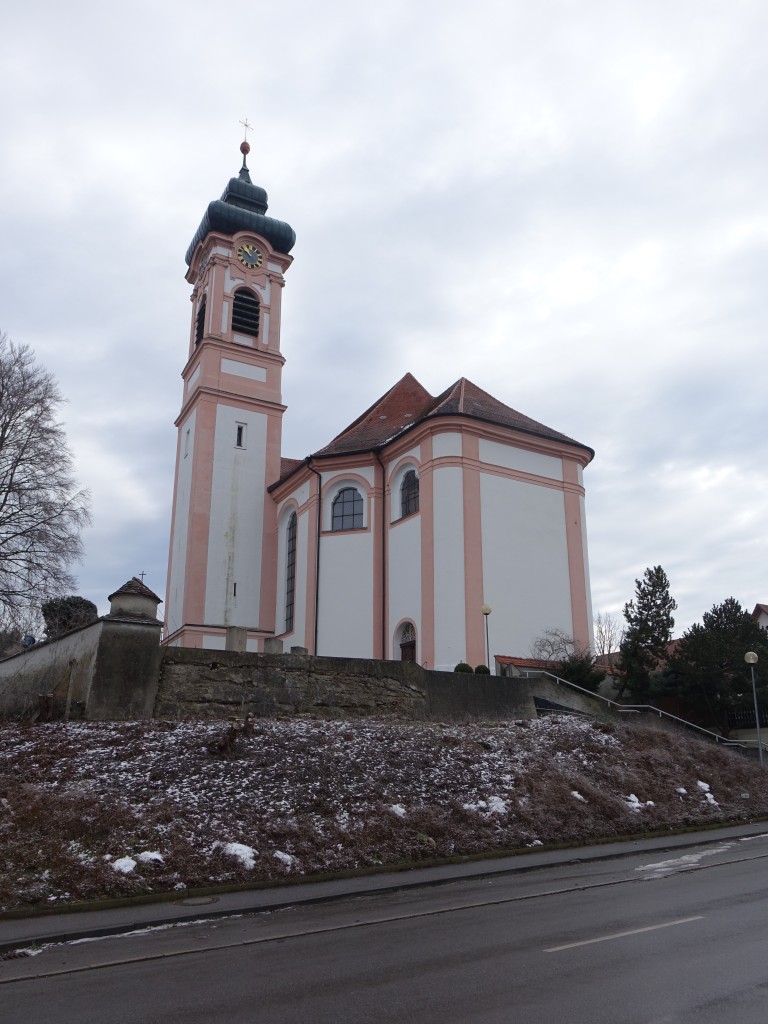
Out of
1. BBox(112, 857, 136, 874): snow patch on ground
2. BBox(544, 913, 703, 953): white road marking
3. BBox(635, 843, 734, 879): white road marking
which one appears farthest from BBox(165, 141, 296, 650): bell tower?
BBox(544, 913, 703, 953): white road marking

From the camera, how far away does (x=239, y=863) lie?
982 centimetres

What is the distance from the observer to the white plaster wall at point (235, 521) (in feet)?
105

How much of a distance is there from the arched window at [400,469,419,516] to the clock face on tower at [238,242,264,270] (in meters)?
14.3

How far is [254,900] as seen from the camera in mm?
8906

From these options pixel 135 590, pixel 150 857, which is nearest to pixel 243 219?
pixel 135 590

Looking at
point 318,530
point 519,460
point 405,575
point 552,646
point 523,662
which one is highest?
point 519,460

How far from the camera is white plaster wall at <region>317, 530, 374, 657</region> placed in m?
27.7

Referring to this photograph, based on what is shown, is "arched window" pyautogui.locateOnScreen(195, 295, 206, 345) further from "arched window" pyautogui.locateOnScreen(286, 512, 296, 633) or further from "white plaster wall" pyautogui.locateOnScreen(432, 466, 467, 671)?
"white plaster wall" pyautogui.locateOnScreen(432, 466, 467, 671)

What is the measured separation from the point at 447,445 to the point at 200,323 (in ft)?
50.9

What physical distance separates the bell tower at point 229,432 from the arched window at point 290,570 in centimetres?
97

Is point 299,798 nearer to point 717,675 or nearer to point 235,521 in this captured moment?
point 717,675

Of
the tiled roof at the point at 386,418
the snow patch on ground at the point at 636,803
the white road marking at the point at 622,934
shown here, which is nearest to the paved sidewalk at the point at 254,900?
the snow patch on ground at the point at 636,803

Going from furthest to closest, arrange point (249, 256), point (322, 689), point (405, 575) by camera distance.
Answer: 1. point (249, 256)
2. point (405, 575)
3. point (322, 689)

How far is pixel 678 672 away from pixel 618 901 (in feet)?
62.3
